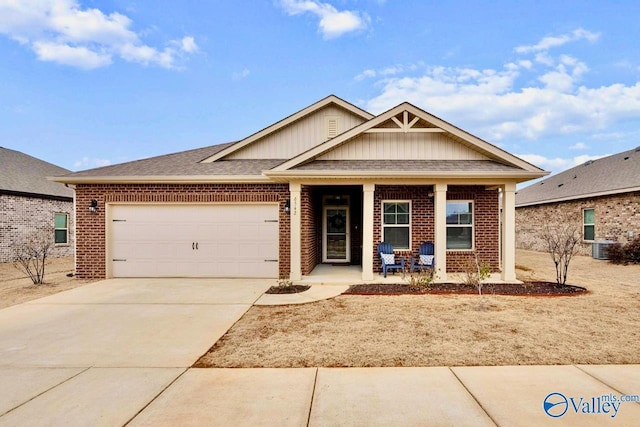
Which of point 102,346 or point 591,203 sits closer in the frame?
point 102,346

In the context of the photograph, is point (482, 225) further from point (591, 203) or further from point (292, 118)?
point (591, 203)

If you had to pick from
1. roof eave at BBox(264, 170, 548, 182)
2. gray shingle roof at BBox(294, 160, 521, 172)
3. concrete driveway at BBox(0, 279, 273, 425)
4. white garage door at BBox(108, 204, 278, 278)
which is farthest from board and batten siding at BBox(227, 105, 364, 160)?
concrete driveway at BBox(0, 279, 273, 425)

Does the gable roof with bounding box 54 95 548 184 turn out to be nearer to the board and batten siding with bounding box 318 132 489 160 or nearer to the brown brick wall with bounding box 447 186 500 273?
the board and batten siding with bounding box 318 132 489 160

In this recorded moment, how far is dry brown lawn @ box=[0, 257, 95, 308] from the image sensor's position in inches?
308

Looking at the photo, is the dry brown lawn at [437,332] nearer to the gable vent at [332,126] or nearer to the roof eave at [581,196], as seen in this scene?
the gable vent at [332,126]

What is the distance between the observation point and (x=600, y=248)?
14680 mm

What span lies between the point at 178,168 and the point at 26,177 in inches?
446

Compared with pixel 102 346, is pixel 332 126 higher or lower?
higher

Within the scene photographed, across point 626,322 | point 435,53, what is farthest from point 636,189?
point 626,322

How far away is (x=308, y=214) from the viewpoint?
1017 centimetres

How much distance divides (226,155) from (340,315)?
303 inches

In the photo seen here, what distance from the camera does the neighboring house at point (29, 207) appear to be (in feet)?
47.2

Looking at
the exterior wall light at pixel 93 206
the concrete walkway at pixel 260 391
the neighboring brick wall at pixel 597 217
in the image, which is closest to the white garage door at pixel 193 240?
the exterior wall light at pixel 93 206

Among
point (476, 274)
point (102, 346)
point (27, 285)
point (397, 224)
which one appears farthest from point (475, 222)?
point (27, 285)
